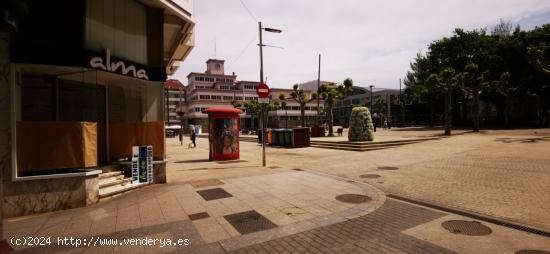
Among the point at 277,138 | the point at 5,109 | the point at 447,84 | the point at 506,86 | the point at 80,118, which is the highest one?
the point at 506,86

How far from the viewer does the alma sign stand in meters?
7.51

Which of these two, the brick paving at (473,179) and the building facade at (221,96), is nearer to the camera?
the brick paving at (473,179)

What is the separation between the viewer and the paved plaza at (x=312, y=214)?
4.75 metres

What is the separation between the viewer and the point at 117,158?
31.9ft

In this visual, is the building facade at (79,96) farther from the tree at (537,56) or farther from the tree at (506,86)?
the tree at (506,86)

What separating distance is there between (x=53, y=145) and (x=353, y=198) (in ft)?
23.6

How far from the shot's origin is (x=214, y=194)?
7.89 metres

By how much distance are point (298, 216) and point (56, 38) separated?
6.73 m

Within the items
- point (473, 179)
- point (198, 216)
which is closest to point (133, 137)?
point (198, 216)

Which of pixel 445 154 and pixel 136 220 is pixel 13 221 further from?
pixel 445 154

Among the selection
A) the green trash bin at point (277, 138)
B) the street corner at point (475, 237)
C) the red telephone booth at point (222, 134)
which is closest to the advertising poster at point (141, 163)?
the red telephone booth at point (222, 134)

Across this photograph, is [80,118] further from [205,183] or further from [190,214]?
[190,214]

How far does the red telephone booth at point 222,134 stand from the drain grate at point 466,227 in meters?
10.9

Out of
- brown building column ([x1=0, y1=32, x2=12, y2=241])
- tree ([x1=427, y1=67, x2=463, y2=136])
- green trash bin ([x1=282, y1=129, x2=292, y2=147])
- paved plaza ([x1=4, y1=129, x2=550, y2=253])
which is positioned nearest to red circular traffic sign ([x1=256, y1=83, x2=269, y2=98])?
paved plaza ([x1=4, y1=129, x2=550, y2=253])
